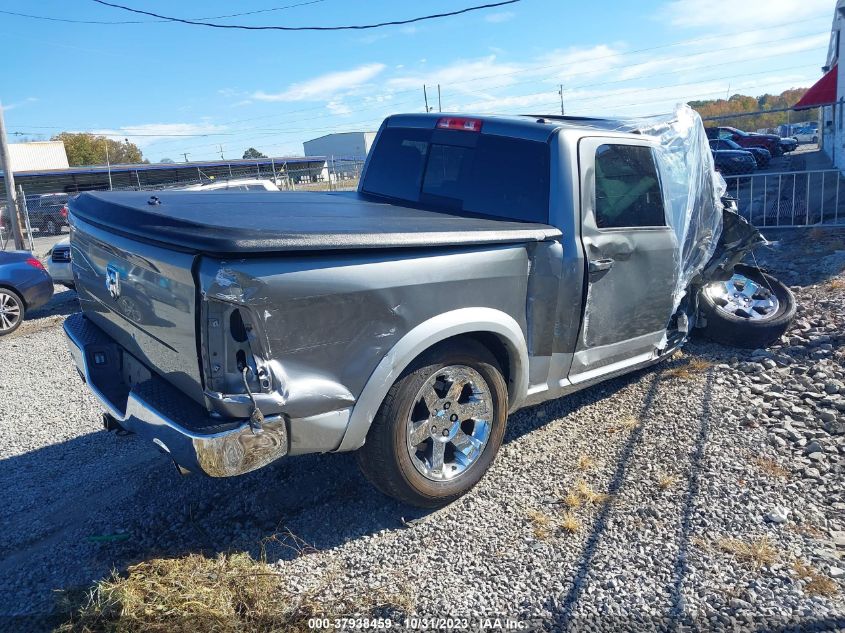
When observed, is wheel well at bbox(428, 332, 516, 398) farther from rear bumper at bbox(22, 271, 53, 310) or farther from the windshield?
rear bumper at bbox(22, 271, 53, 310)

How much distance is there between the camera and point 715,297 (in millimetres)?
5965

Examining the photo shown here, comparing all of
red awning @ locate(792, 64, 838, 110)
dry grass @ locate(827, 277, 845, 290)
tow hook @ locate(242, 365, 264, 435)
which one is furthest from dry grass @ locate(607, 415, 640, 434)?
red awning @ locate(792, 64, 838, 110)

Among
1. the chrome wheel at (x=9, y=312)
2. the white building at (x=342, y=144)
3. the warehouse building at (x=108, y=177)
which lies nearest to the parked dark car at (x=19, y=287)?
the chrome wheel at (x=9, y=312)

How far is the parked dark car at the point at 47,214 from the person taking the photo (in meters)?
26.6

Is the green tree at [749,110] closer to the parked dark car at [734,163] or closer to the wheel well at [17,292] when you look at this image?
the parked dark car at [734,163]

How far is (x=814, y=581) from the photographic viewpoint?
2.89m

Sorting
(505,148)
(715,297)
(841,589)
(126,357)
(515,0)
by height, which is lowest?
(841,589)

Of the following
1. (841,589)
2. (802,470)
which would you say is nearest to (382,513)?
(841,589)

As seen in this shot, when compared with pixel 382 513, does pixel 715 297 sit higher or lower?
higher

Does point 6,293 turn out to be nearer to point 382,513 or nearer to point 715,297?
point 382,513

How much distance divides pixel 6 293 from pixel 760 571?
895 centimetres

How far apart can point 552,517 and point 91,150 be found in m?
90.3

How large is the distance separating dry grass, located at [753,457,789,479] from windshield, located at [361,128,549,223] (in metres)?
1.97

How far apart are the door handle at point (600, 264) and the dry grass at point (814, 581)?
1795 mm
